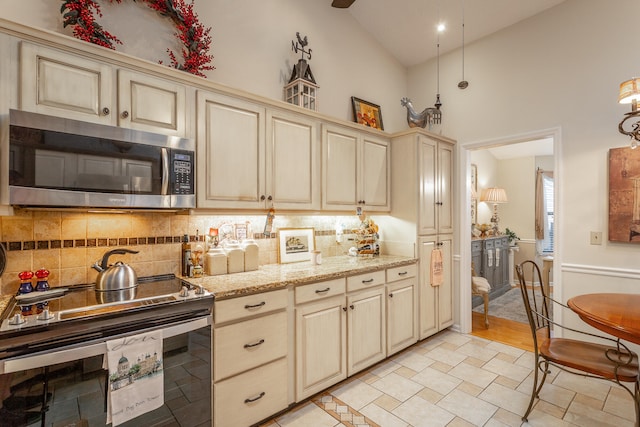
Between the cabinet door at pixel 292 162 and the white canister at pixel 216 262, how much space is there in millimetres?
548

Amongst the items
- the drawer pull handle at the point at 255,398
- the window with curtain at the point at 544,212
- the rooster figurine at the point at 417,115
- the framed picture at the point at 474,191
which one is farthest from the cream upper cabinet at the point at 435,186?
the window with curtain at the point at 544,212

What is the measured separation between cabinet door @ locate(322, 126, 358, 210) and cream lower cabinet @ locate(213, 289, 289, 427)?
104cm

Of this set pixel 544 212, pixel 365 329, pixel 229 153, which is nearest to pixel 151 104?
pixel 229 153

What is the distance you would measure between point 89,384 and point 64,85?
1442mm

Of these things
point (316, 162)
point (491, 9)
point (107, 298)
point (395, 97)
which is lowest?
point (107, 298)

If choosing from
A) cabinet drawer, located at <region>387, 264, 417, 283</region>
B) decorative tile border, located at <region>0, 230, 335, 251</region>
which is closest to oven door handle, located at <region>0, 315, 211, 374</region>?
decorative tile border, located at <region>0, 230, 335, 251</region>

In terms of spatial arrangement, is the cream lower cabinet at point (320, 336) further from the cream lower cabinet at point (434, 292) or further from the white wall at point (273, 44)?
the white wall at point (273, 44)

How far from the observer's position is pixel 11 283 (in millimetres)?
1656

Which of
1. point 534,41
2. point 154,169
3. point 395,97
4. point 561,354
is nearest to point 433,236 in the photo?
point 561,354

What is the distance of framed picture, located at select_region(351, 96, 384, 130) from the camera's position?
342cm

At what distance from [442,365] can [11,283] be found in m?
3.19

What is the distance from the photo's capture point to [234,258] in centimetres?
229

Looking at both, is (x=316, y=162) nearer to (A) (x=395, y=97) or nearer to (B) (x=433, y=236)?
(B) (x=433, y=236)

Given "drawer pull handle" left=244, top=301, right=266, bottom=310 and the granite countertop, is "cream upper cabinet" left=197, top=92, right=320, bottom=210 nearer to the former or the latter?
the granite countertop
